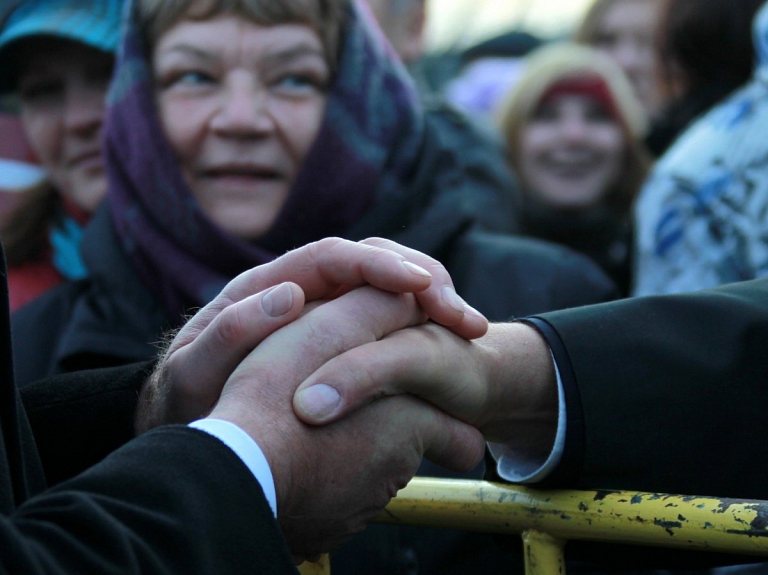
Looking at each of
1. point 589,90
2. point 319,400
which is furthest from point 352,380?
point 589,90

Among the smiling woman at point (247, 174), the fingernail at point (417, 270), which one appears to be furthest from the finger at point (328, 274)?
the smiling woman at point (247, 174)

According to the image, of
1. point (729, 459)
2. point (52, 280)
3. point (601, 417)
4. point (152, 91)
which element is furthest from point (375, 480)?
point (52, 280)

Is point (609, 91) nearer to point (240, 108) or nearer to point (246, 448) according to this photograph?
point (240, 108)

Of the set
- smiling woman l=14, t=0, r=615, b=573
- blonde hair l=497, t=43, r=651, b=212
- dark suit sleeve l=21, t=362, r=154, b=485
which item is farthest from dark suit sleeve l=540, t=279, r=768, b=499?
blonde hair l=497, t=43, r=651, b=212

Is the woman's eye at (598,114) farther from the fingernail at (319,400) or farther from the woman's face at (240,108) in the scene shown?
the fingernail at (319,400)

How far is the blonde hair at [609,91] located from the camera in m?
3.82

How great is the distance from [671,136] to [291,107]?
55.0 inches

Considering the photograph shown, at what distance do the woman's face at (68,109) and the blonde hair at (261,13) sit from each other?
534mm

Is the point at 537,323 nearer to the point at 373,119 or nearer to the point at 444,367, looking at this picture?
the point at 444,367

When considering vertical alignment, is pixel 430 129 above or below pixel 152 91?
below

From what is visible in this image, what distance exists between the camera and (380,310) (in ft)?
4.58

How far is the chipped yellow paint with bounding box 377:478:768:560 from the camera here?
1141 mm

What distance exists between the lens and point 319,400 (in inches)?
49.4

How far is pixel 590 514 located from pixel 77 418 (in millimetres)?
749
